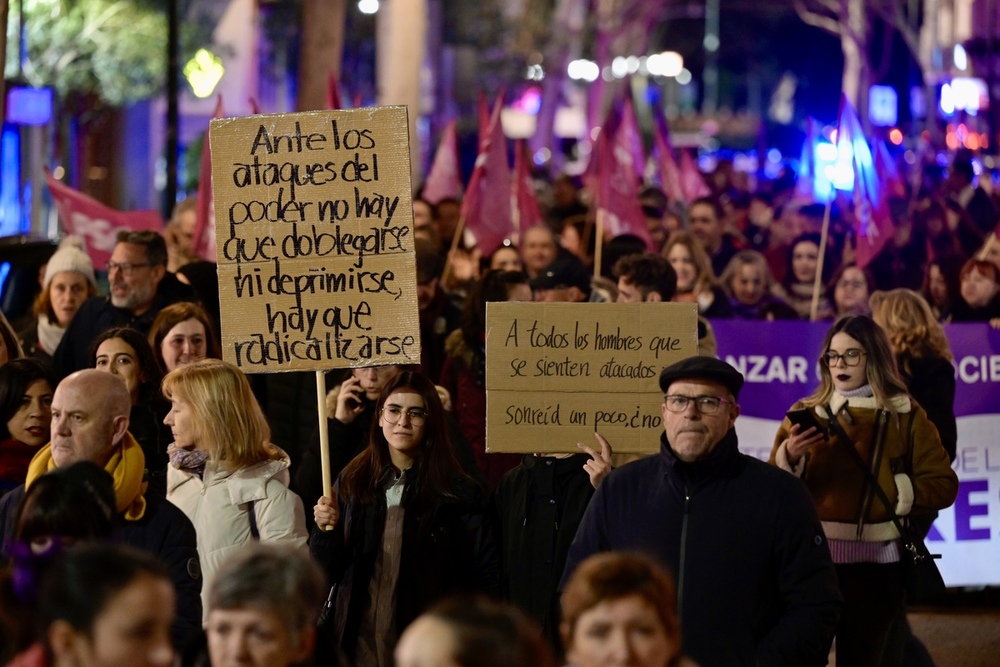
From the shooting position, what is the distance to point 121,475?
559 centimetres

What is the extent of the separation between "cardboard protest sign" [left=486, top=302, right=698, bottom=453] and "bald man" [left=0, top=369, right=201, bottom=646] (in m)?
1.68

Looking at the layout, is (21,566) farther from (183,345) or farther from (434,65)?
(434,65)

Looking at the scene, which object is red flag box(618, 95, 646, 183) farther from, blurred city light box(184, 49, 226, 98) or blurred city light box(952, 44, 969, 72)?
blurred city light box(952, 44, 969, 72)

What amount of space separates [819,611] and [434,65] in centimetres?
5269

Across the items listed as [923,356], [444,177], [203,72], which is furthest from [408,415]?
[203,72]

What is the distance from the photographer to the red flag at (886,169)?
54.8 ft

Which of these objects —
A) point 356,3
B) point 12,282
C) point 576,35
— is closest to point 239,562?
point 12,282

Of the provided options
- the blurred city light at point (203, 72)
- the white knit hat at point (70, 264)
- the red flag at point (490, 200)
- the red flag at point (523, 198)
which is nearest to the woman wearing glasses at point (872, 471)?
the white knit hat at point (70, 264)

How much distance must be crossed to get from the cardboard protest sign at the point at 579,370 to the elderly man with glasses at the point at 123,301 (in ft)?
9.93

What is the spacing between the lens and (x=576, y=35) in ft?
186

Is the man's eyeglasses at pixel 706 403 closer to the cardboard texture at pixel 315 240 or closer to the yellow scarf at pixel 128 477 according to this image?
the cardboard texture at pixel 315 240

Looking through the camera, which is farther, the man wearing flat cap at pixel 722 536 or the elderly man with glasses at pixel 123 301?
the elderly man with glasses at pixel 123 301

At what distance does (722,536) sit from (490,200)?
9577 mm

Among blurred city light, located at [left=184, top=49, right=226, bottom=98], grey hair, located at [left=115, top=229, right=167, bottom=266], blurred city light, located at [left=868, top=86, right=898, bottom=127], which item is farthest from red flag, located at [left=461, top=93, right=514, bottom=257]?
blurred city light, located at [left=868, top=86, right=898, bottom=127]
